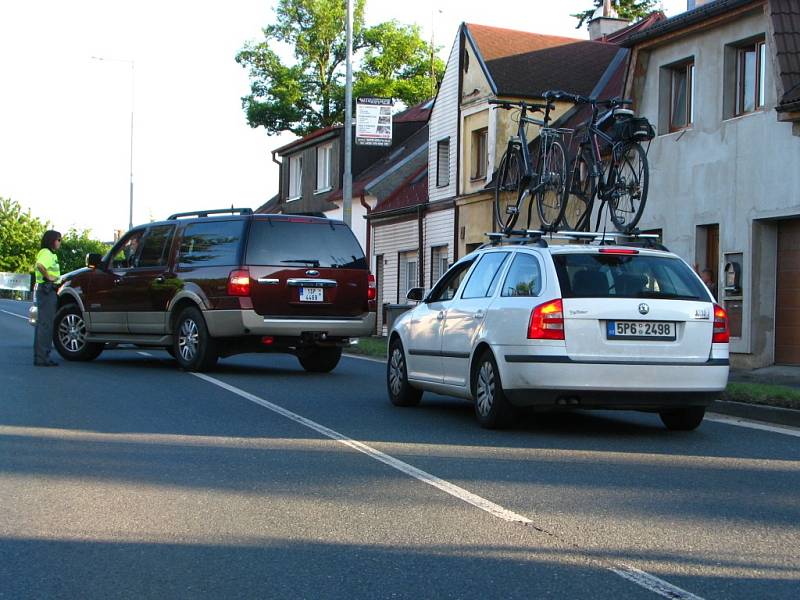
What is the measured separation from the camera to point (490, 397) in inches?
416

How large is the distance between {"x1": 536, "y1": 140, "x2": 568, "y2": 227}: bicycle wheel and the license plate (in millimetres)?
6429

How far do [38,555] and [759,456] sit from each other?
18.1ft

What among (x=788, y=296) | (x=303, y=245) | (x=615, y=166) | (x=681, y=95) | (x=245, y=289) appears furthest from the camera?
(x=681, y=95)

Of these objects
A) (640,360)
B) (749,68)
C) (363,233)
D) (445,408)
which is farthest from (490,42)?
(640,360)

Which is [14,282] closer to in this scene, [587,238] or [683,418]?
[587,238]

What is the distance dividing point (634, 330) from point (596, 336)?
31 centimetres

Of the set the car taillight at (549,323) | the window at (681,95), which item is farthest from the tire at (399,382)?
the window at (681,95)

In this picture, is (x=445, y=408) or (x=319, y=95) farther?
(x=319, y=95)

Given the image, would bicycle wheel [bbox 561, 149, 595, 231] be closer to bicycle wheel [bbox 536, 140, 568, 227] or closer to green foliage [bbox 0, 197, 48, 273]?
bicycle wheel [bbox 536, 140, 568, 227]

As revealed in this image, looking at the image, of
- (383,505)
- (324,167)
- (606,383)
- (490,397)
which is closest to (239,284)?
(490,397)

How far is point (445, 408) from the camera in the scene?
12.8m

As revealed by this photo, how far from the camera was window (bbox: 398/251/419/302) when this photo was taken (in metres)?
39.8

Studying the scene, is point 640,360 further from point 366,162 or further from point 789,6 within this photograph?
point 366,162

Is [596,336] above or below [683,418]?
above
